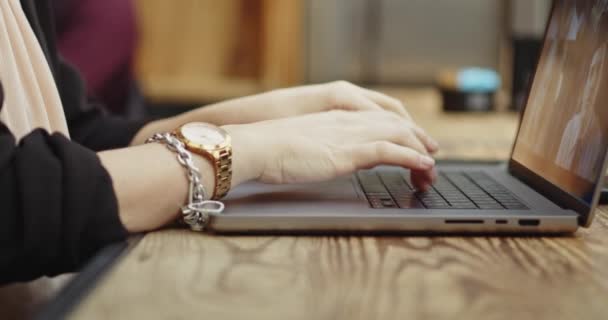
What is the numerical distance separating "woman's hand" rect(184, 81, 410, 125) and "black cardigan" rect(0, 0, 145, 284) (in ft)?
0.98

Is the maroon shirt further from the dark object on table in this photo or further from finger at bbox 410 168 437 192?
finger at bbox 410 168 437 192

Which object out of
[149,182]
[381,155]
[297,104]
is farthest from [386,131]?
[149,182]

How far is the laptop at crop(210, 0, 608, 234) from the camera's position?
0.75 metres

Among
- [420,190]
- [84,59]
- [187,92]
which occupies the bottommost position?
[187,92]

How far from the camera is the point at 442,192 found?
2.90 feet

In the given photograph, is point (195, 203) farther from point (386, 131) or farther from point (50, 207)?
point (386, 131)

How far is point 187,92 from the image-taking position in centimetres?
318

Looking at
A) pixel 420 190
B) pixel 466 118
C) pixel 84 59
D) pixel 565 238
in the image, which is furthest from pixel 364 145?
pixel 84 59

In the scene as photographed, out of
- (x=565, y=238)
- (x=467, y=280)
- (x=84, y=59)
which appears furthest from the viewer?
(x=84, y=59)

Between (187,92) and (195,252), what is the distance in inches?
99.9

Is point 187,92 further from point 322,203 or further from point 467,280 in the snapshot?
point 467,280

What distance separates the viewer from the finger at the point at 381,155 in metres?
0.85

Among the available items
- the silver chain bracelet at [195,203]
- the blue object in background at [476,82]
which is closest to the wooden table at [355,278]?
the silver chain bracelet at [195,203]

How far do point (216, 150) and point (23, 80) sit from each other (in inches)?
11.5
